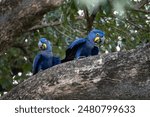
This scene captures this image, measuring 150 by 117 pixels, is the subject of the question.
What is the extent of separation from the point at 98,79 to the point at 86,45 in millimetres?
1071

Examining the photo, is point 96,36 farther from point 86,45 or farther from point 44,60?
point 44,60

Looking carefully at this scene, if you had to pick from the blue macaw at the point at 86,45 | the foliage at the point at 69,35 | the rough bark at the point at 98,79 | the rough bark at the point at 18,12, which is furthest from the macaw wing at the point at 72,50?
the rough bark at the point at 98,79

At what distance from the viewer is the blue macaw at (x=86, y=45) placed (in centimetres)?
255

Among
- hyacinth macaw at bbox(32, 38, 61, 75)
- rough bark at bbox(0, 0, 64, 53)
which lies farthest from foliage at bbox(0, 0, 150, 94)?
rough bark at bbox(0, 0, 64, 53)

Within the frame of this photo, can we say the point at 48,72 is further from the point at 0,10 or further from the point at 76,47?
the point at 76,47

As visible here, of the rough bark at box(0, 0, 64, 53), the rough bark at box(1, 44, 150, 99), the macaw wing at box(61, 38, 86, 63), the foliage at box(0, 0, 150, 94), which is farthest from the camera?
the foliage at box(0, 0, 150, 94)

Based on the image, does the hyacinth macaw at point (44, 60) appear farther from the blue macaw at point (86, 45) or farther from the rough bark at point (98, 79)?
the rough bark at point (98, 79)

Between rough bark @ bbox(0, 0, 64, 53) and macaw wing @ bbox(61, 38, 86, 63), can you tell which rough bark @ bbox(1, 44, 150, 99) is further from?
macaw wing @ bbox(61, 38, 86, 63)

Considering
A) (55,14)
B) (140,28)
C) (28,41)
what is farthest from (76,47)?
(28,41)

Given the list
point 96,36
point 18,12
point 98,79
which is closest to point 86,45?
point 96,36

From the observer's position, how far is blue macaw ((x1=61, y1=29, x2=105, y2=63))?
2545 millimetres

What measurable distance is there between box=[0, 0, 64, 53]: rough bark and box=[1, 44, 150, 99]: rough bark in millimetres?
480

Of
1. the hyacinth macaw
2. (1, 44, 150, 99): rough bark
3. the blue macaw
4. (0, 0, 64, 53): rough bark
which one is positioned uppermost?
(0, 0, 64, 53): rough bark

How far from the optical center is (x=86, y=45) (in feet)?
8.55
